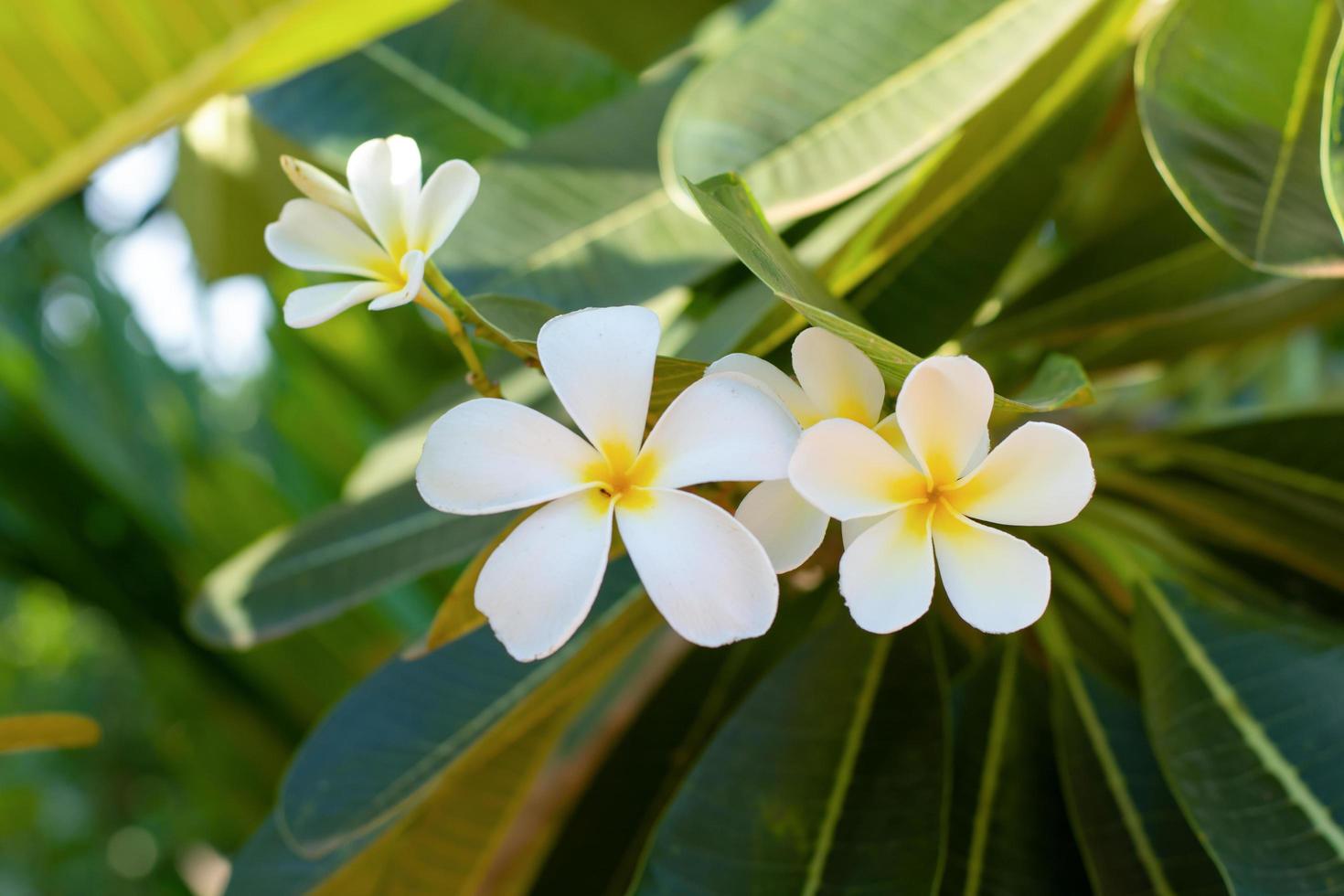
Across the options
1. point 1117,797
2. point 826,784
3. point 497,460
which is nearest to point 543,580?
point 497,460

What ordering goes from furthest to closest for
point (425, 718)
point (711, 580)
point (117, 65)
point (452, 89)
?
1. point (452, 89)
2. point (425, 718)
3. point (117, 65)
4. point (711, 580)

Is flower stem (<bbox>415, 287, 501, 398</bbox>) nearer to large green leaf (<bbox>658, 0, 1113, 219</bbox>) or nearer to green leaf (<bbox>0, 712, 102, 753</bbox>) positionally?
large green leaf (<bbox>658, 0, 1113, 219</bbox>)

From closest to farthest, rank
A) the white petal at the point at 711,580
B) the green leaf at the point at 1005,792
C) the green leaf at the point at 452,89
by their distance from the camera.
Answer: the white petal at the point at 711,580 → the green leaf at the point at 1005,792 → the green leaf at the point at 452,89

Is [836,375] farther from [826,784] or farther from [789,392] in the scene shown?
[826,784]

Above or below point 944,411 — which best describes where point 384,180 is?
above

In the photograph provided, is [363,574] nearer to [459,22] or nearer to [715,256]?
[715,256]

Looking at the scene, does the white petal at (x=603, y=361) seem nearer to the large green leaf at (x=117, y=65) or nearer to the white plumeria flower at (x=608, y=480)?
the white plumeria flower at (x=608, y=480)

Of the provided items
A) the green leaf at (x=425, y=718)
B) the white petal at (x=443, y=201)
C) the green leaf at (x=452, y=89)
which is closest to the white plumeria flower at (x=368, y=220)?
the white petal at (x=443, y=201)
